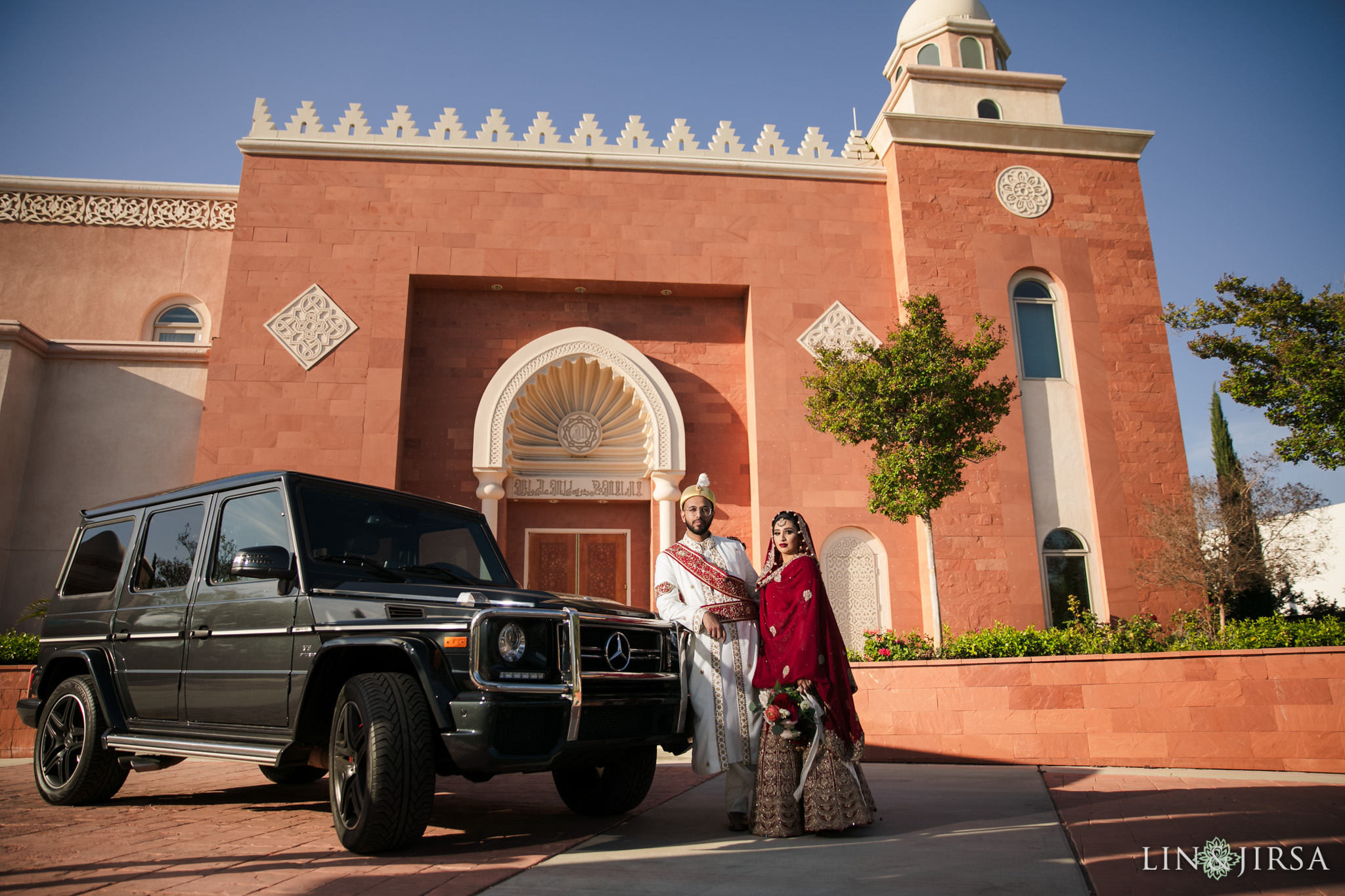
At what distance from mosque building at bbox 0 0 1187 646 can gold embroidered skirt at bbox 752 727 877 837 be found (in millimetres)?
7377

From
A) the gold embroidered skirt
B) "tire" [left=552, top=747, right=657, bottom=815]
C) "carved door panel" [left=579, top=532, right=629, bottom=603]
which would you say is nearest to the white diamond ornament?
"carved door panel" [left=579, top=532, right=629, bottom=603]

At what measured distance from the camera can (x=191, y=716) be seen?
4500mm

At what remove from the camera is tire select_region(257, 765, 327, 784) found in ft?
19.3

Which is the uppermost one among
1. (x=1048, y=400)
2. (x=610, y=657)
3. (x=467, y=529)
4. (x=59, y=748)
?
(x=1048, y=400)

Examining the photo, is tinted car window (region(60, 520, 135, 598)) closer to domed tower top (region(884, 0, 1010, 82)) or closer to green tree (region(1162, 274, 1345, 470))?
green tree (region(1162, 274, 1345, 470))

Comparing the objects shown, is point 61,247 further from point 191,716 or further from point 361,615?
point 361,615

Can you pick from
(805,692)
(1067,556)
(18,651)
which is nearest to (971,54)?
(1067,556)

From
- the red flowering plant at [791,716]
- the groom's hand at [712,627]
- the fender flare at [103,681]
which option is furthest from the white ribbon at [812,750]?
the fender flare at [103,681]

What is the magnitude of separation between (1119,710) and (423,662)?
6.51 metres

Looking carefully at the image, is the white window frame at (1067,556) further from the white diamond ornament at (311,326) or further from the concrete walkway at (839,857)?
the white diamond ornament at (311,326)

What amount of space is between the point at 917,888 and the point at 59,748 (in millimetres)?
5315

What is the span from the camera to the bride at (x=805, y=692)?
4.28 metres

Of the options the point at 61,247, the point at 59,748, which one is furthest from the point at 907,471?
the point at 61,247

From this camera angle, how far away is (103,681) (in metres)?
5.05
